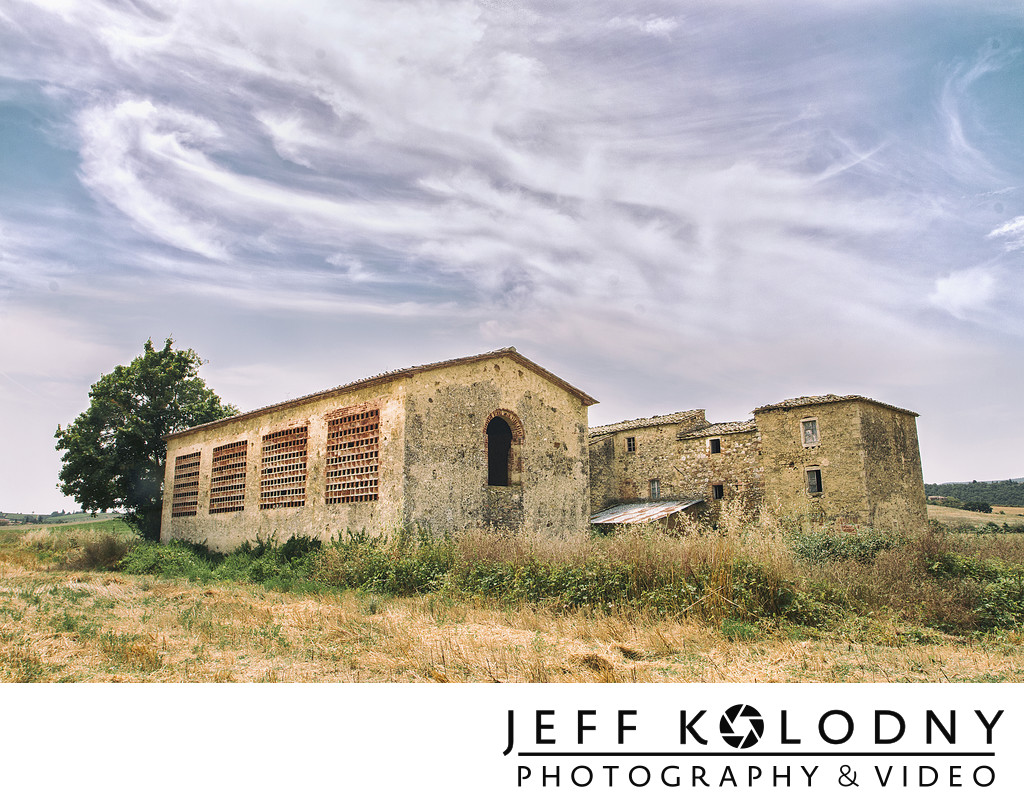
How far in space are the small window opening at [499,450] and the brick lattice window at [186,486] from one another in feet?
34.2

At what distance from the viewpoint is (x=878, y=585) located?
8.35 metres

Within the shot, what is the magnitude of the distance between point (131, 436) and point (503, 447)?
1496 cm

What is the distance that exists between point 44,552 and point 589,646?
19464 millimetres

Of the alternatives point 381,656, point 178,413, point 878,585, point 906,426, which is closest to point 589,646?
point 381,656

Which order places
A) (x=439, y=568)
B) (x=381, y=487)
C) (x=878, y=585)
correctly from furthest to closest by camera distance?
(x=381, y=487)
(x=439, y=568)
(x=878, y=585)

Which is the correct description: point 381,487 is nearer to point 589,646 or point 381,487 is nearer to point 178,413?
point 589,646

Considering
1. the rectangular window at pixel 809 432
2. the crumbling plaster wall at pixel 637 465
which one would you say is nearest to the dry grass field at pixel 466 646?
the rectangular window at pixel 809 432

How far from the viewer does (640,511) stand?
82.3 feet

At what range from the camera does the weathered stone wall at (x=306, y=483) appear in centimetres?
1358

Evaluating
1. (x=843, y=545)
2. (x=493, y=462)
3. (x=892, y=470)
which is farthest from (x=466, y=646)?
(x=892, y=470)

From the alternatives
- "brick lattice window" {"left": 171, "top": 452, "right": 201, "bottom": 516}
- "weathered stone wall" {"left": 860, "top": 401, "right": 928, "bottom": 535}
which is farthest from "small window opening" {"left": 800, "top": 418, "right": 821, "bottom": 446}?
"brick lattice window" {"left": 171, "top": 452, "right": 201, "bottom": 516}

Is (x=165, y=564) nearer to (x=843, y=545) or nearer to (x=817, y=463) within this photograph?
(x=843, y=545)

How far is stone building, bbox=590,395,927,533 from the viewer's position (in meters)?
22.3
